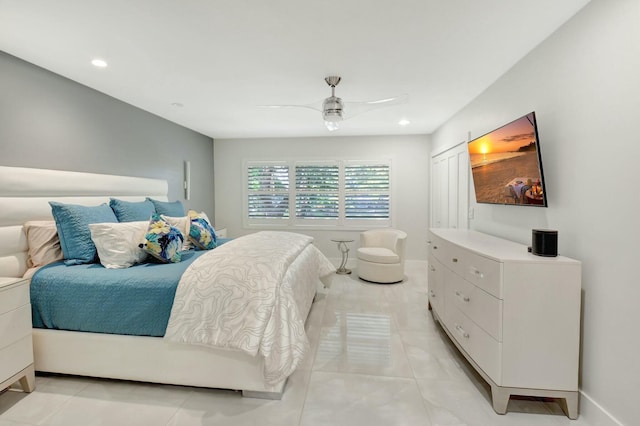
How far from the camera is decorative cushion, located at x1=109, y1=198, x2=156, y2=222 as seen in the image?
2953 millimetres

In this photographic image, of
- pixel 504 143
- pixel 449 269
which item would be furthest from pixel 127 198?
pixel 504 143

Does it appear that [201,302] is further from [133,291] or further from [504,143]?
[504,143]

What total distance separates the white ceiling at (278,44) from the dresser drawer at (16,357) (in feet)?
6.77

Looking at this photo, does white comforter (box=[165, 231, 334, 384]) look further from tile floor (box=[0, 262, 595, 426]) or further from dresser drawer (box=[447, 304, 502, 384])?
dresser drawer (box=[447, 304, 502, 384])

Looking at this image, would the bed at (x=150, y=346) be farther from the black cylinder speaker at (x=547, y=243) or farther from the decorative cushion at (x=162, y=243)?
the black cylinder speaker at (x=547, y=243)

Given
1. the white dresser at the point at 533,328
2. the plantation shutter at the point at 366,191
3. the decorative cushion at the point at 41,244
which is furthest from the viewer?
the plantation shutter at the point at 366,191

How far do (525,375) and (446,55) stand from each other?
7.60ft

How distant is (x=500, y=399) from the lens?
1.80m

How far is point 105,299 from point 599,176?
314 centimetres

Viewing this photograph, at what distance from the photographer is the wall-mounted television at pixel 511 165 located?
210 centimetres

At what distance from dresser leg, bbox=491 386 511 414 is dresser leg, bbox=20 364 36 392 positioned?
298 cm

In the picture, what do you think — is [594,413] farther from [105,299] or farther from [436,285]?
[105,299]

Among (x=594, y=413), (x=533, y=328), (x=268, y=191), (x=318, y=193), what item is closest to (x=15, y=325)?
(x=533, y=328)

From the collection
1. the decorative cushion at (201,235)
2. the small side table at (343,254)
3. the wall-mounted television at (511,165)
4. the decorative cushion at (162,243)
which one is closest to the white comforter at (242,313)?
the decorative cushion at (162,243)
